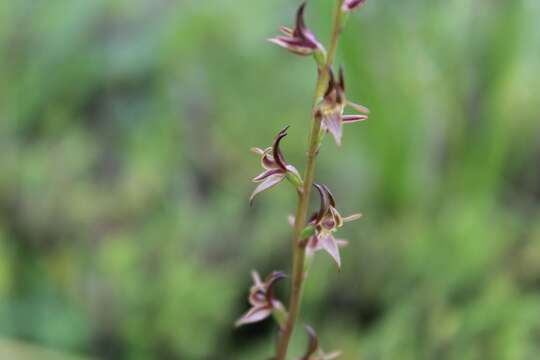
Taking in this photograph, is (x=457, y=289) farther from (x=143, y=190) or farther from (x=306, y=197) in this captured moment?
(x=306, y=197)

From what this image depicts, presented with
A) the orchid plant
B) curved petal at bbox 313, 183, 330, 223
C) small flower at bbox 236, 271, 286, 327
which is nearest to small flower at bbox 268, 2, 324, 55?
the orchid plant

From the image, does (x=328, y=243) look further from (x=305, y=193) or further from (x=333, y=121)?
(x=333, y=121)

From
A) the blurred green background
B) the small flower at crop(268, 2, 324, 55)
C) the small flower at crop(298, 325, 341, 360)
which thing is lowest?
the blurred green background

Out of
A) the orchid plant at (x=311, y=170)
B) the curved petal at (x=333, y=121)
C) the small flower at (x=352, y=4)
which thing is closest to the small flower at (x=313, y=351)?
the orchid plant at (x=311, y=170)

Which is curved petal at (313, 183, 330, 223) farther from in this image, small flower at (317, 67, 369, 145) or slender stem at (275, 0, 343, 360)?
small flower at (317, 67, 369, 145)

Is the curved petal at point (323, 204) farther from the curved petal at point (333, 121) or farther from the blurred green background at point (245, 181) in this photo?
the blurred green background at point (245, 181)

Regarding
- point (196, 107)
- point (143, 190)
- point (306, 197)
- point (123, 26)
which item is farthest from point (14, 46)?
point (306, 197)
